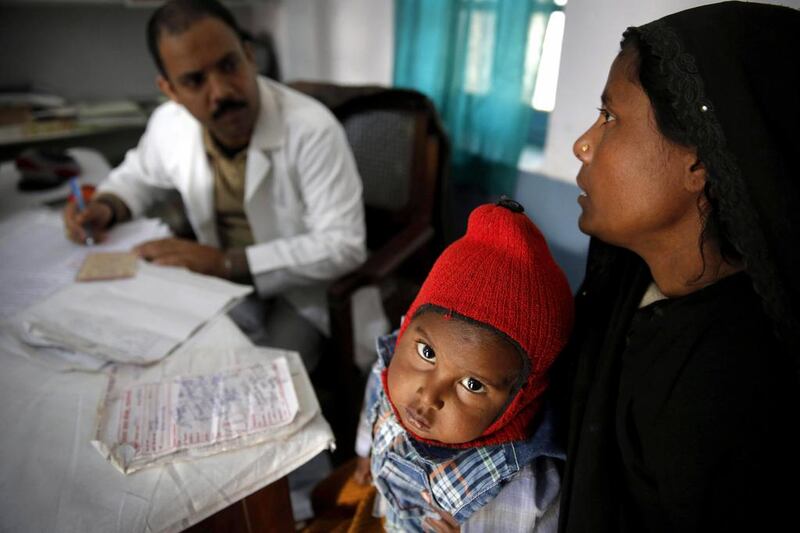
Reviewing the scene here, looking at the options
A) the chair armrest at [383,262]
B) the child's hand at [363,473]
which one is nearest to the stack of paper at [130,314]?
the chair armrest at [383,262]

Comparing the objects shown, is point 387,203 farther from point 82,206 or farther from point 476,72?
point 82,206

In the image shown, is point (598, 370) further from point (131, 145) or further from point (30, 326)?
point (131, 145)

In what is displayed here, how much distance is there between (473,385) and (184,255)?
976 millimetres

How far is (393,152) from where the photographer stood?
6.18 ft

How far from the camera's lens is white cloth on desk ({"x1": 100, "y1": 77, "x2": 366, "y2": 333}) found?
1548 mm

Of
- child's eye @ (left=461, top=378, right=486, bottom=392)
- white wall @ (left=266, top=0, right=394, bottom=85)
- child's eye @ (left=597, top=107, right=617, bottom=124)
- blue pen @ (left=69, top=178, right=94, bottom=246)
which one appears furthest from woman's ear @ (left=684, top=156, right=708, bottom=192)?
white wall @ (left=266, top=0, right=394, bottom=85)

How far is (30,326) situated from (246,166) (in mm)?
815

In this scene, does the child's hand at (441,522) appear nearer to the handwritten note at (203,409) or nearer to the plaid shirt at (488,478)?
the plaid shirt at (488,478)

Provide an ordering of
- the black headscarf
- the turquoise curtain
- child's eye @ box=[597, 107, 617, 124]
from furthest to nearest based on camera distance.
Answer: the turquoise curtain → child's eye @ box=[597, 107, 617, 124] → the black headscarf

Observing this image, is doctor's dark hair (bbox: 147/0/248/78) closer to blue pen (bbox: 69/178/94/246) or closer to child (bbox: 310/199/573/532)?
blue pen (bbox: 69/178/94/246)

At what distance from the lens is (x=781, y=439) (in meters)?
0.59

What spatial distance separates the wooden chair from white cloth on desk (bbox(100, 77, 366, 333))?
0.15 meters

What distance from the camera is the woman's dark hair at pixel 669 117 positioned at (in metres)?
0.61

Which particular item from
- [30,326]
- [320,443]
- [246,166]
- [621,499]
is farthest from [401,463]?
[246,166]
